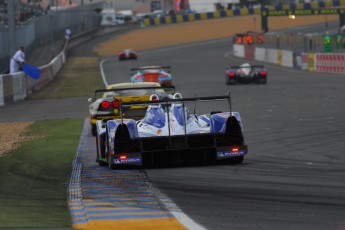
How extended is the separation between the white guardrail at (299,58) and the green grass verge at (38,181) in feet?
105

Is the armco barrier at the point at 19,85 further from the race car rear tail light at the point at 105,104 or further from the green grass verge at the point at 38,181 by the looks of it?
the race car rear tail light at the point at 105,104

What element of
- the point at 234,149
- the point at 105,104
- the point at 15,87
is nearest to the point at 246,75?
the point at 15,87

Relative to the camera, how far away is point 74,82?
49906mm

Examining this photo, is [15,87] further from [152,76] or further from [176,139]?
[176,139]

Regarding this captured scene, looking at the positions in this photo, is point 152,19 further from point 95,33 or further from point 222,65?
point 222,65

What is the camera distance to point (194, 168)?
45.2 ft

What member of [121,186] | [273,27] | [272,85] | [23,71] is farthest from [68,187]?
[273,27]

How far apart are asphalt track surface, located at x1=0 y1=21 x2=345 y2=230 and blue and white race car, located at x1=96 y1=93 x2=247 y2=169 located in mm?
225

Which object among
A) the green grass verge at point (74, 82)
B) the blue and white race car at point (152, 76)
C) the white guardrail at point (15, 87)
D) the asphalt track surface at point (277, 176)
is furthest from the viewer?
the blue and white race car at point (152, 76)

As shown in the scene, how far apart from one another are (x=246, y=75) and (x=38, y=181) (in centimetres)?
3175

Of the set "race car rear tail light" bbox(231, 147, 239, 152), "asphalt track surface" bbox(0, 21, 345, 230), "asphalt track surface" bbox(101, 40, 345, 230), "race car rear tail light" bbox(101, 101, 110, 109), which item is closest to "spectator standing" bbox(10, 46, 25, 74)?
"asphalt track surface" bbox(0, 21, 345, 230)

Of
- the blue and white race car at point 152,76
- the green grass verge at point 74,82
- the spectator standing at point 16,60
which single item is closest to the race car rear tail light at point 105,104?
the spectator standing at point 16,60

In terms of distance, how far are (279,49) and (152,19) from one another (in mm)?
56439

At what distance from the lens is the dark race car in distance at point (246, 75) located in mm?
43500
